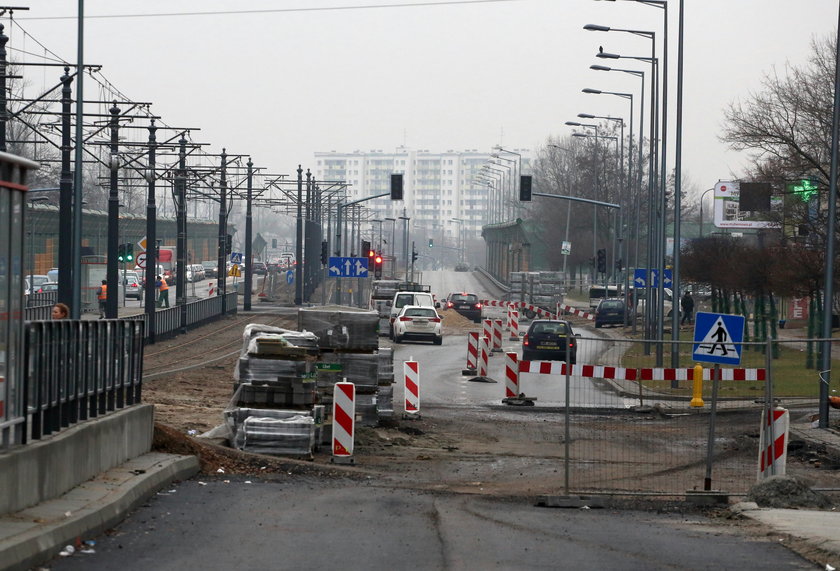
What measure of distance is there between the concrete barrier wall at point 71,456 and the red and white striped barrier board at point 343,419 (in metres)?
2.92

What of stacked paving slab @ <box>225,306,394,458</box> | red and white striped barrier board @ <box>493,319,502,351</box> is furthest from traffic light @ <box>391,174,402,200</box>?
stacked paving slab @ <box>225,306,394,458</box>

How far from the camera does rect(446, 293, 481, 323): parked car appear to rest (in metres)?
72.8

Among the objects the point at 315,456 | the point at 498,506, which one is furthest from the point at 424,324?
the point at 498,506

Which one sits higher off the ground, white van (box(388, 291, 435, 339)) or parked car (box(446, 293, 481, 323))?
white van (box(388, 291, 435, 339))

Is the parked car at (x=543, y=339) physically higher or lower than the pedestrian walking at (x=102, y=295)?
lower

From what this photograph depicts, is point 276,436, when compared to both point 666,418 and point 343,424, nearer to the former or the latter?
point 343,424

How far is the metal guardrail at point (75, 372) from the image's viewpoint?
10.7m

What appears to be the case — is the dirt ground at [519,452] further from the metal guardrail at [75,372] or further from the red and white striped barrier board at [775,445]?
the metal guardrail at [75,372]

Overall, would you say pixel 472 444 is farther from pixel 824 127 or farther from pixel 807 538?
pixel 824 127

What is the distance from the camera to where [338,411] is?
1722 cm

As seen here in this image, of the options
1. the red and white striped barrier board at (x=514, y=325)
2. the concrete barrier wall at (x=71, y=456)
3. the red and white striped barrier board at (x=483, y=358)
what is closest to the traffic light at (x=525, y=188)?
the red and white striped barrier board at (x=514, y=325)

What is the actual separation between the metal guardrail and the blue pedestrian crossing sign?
21.9 ft

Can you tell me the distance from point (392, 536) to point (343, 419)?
628 cm

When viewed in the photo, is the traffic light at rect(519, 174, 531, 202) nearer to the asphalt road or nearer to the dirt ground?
the dirt ground
